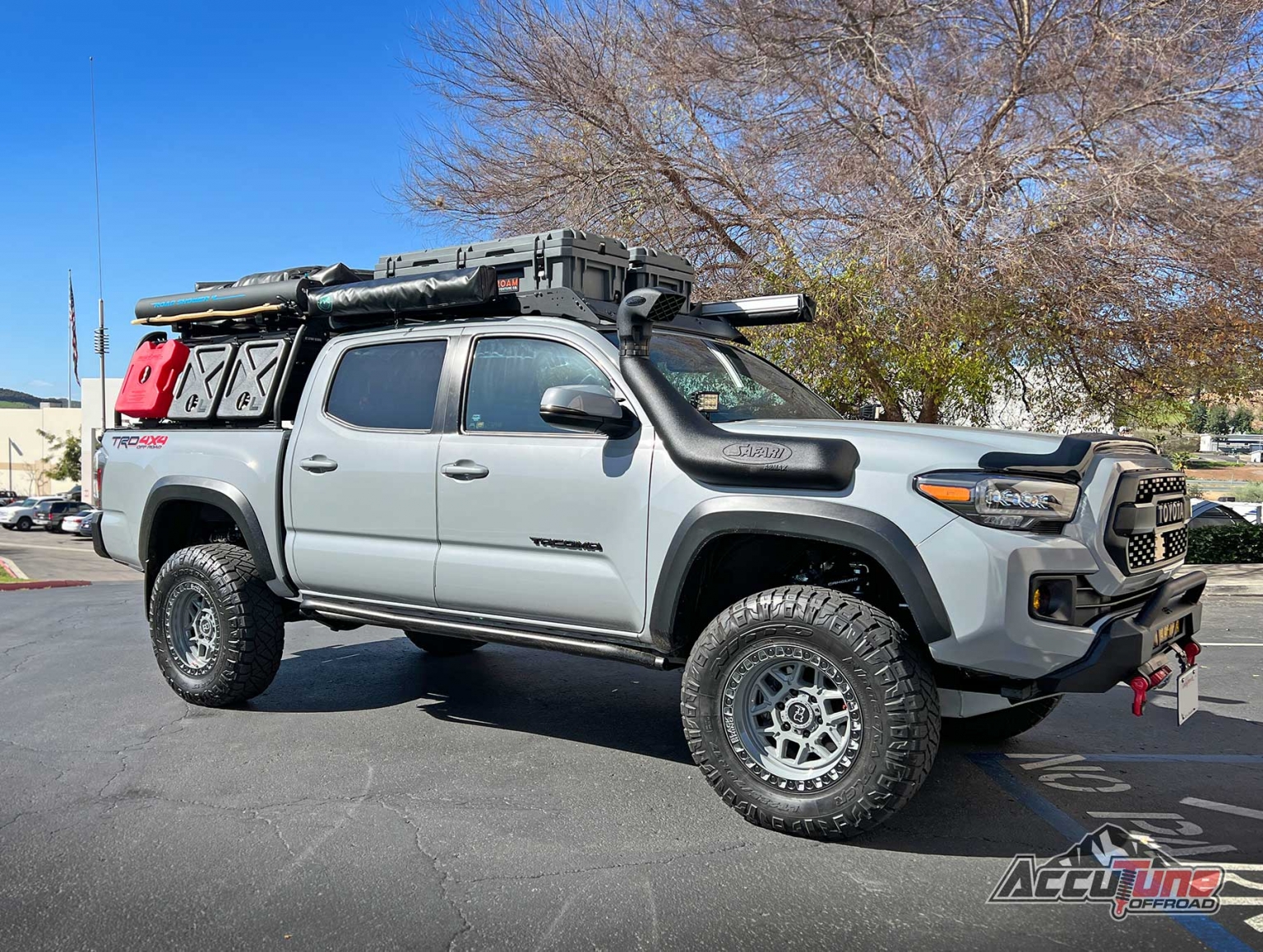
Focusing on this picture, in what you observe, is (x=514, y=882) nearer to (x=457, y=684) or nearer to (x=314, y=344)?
(x=457, y=684)

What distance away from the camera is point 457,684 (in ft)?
21.2

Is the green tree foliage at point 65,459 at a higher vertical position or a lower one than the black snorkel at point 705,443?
lower

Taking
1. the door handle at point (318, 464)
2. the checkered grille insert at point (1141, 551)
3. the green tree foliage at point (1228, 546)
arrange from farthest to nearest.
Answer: the green tree foliage at point (1228, 546) < the door handle at point (318, 464) < the checkered grille insert at point (1141, 551)

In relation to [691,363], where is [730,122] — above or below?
above

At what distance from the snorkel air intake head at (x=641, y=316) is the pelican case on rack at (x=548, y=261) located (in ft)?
2.31

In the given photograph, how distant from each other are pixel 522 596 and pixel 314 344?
230 cm

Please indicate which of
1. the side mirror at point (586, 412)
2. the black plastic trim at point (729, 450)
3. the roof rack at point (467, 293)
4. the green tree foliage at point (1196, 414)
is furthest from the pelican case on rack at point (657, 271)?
the green tree foliage at point (1196, 414)

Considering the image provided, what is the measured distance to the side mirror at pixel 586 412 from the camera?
421 centimetres

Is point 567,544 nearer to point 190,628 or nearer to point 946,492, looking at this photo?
point 946,492

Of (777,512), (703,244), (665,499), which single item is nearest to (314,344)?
(665,499)

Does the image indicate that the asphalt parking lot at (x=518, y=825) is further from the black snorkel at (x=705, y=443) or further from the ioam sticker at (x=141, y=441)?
the ioam sticker at (x=141, y=441)

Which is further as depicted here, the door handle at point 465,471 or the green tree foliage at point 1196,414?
the green tree foliage at point 1196,414

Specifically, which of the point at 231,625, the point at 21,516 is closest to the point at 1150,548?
the point at 231,625

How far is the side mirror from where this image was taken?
421 centimetres
